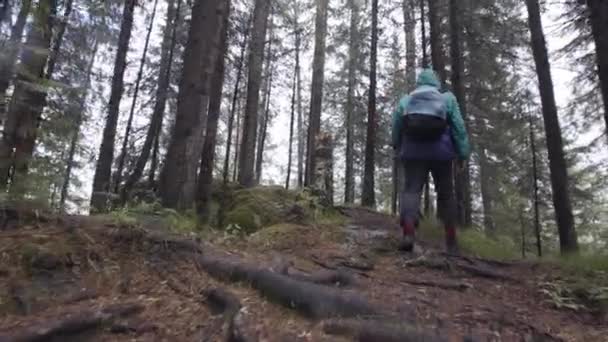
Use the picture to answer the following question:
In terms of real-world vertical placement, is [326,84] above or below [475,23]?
above

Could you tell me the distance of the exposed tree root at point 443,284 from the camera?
380 cm

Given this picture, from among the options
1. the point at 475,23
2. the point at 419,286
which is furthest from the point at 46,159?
the point at 475,23

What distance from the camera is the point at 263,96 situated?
24156 mm

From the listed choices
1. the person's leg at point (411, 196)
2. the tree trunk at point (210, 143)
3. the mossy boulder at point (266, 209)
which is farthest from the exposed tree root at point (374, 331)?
the tree trunk at point (210, 143)

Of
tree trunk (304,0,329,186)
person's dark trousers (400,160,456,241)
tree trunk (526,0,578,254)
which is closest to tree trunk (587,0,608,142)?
person's dark trousers (400,160,456,241)

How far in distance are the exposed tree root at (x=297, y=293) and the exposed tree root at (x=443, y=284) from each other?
3.80 feet

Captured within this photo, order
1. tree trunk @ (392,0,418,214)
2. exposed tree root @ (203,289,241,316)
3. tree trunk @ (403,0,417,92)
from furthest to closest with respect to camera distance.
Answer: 1. tree trunk @ (403,0,417,92)
2. tree trunk @ (392,0,418,214)
3. exposed tree root @ (203,289,241,316)

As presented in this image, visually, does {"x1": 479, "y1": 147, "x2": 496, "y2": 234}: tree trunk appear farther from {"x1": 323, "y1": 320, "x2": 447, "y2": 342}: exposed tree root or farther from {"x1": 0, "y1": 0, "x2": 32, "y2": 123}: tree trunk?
{"x1": 0, "y1": 0, "x2": 32, "y2": 123}: tree trunk

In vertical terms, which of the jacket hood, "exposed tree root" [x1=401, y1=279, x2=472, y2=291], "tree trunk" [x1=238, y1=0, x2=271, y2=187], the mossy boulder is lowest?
"exposed tree root" [x1=401, y1=279, x2=472, y2=291]

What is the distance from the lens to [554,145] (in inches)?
346

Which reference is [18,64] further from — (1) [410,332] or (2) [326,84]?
(2) [326,84]

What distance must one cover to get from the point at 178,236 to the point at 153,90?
13.6 m

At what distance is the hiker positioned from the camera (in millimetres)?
4934

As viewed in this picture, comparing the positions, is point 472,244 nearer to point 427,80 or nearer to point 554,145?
point 427,80
